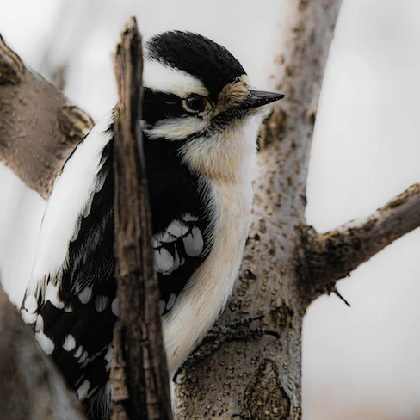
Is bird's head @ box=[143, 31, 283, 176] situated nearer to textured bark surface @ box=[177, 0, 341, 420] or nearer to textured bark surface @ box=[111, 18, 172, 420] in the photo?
textured bark surface @ box=[177, 0, 341, 420]

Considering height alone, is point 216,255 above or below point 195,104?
below

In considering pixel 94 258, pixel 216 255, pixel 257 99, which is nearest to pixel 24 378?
pixel 94 258

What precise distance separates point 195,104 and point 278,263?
48 centimetres

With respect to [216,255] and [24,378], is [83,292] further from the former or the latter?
[24,378]

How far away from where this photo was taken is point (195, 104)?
4.35 feet

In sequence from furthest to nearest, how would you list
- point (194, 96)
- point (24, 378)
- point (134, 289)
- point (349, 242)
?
point (349, 242), point (194, 96), point (134, 289), point (24, 378)

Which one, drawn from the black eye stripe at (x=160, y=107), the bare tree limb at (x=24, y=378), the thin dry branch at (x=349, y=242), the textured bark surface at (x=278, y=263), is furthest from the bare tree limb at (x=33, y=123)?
the bare tree limb at (x=24, y=378)

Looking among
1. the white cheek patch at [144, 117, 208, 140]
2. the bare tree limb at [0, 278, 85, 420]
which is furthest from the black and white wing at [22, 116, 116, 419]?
the bare tree limb at [0, 278, 85, 420]

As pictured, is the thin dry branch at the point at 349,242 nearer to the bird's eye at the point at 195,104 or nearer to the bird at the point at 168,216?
the bird at the point at 168,216

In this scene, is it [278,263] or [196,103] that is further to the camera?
[278,263]

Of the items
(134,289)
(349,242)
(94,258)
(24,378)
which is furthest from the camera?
(349,242)

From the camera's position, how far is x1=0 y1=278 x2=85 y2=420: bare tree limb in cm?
43

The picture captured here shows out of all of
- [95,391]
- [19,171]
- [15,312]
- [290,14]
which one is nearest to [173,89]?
[19,171]

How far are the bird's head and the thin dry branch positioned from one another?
0.34 metres
